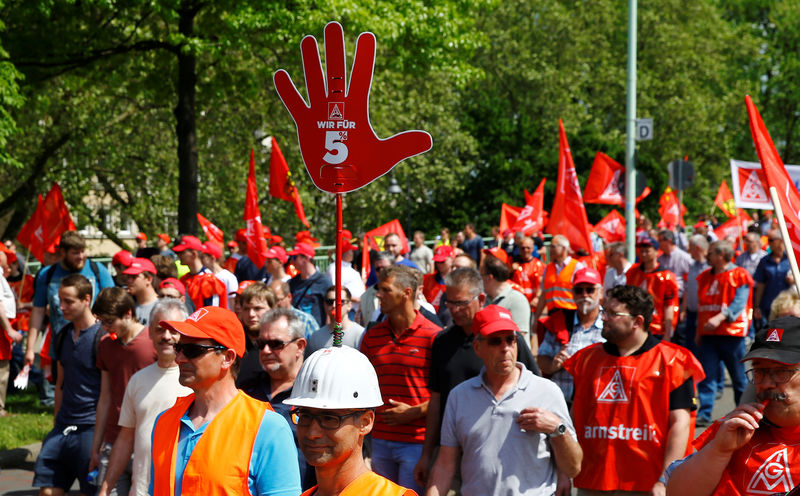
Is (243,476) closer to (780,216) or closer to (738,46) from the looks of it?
(780,216)

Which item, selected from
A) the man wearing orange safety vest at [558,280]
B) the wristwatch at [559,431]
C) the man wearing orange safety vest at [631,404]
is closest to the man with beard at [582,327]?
the man wearing orange safety vest at [631,404]

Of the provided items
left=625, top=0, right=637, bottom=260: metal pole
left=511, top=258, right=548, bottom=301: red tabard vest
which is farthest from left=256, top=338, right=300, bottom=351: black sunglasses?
left=625, top=0, right=637, bottom=260: metal pole

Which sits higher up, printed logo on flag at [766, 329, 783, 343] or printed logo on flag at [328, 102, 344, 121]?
printed logo on flag at [328, 102, 344, 121]

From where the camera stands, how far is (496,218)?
3909cm

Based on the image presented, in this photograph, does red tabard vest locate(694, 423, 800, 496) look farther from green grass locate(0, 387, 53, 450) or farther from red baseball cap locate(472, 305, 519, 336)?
green grass locate(0, 387, 53, 450)

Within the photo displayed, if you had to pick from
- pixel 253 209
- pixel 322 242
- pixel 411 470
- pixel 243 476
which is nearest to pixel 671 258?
pixel 253 209

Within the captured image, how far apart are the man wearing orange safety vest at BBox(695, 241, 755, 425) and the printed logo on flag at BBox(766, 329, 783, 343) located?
715 cm

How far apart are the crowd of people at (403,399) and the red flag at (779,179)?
66 cm

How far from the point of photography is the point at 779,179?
14.8ft

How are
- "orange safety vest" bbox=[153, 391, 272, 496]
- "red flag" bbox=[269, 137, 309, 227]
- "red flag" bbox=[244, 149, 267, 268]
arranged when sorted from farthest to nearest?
"red flag" bbox=[269, 137, 309, 227] → "red flag" bbox=[244, 149, 267, 268] → "orange safety vest" bbox=[153, 391, 272, 496]

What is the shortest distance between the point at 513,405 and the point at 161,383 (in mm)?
1769

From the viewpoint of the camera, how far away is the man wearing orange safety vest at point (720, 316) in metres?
10.3

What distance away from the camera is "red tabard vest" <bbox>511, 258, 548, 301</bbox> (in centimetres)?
1376

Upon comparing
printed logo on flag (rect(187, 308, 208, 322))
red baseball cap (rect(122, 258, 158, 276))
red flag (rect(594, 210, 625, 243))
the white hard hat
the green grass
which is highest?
red flag (rect(594, 210, 625, 243))
